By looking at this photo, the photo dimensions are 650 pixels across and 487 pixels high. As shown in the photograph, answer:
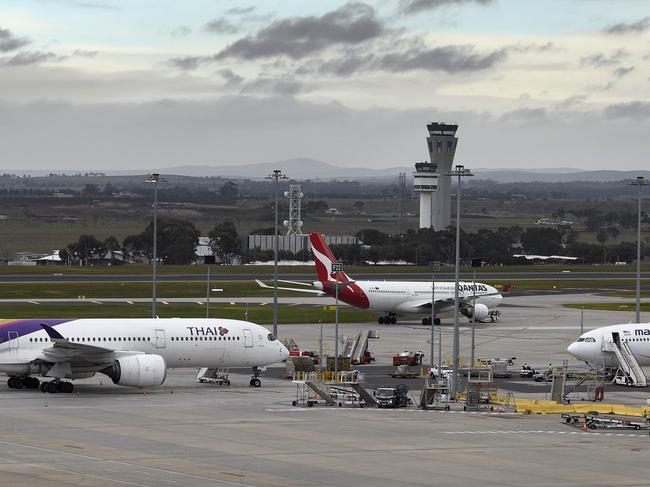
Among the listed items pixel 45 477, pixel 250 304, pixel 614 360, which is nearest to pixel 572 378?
pixel 614 360

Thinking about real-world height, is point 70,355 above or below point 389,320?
below

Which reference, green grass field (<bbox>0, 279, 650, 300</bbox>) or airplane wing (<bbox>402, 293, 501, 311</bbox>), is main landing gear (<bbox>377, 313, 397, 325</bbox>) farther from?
green grass field (<bbox>0, 279, 650, 300</bbox>)

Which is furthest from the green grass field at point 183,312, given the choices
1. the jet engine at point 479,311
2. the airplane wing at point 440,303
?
the jet engine at point 479,311

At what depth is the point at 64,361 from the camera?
208ft

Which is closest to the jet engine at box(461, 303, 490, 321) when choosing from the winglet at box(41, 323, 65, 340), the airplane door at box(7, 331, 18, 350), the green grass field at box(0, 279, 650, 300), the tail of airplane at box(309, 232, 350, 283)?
the tail of airplane at box(309, 232, 350, 283)

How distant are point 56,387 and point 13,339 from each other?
320cm

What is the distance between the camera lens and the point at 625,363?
72562 mm

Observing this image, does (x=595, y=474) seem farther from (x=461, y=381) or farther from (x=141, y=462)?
(x=461, y=381)

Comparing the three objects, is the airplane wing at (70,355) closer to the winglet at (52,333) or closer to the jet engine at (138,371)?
the winglet at (52,333)

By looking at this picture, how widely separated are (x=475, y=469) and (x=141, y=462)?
37.2 feet

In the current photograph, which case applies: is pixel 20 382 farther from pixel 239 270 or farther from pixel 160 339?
pixel 239 270

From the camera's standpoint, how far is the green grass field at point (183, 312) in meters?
103

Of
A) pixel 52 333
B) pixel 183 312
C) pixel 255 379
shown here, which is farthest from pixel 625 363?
pixel 183 312

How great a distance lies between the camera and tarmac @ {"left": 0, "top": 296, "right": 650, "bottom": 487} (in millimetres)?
41531
